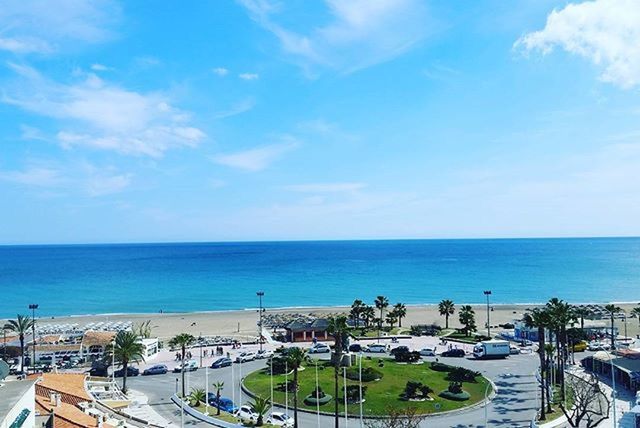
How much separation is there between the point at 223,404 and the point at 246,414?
3.54 metres

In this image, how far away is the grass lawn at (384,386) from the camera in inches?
1638

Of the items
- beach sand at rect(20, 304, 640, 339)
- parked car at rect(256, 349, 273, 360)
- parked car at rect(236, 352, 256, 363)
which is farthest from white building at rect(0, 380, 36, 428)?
beach sand at rect(20, 304, 640, 339)

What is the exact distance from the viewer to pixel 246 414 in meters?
40.2

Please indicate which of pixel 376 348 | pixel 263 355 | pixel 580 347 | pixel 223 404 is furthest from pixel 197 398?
pixel 580 347

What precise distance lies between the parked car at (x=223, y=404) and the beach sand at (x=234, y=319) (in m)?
35.3

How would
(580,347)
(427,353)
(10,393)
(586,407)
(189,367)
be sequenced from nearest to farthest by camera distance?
(10,393)
(586,407)
(189,367)
(427,353)
(580,347)

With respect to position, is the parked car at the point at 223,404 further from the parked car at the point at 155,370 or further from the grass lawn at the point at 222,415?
the parked car at the point at 155,370

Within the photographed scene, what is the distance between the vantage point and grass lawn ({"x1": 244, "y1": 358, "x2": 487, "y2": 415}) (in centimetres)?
4159

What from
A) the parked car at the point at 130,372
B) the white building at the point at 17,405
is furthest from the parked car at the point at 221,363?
the white building at the point at 17,405

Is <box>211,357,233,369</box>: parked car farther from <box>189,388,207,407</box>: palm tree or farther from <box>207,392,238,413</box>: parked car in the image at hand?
<box>189,388,207,407</box>: palm tree

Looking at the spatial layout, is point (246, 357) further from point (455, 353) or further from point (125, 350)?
point (455, 353)

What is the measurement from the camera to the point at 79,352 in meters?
62.7

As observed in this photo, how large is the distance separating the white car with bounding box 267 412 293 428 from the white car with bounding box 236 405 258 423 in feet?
3.66

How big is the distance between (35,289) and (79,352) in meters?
112
